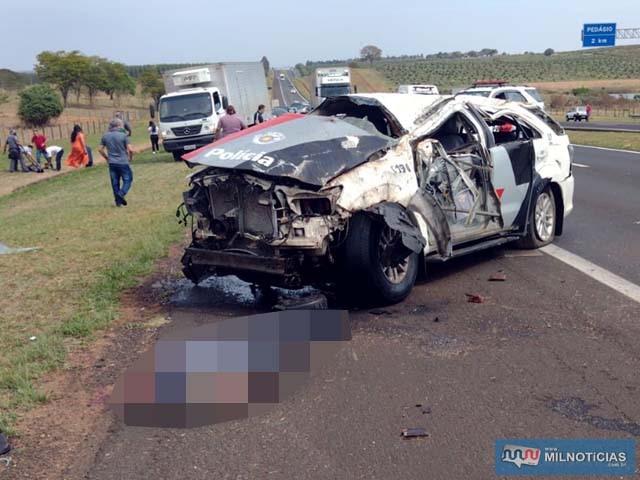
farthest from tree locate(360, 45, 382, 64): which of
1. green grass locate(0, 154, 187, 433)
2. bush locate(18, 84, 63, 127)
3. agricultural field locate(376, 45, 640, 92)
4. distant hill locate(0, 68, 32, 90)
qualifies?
green grass locate(0, 154, 187, 433)

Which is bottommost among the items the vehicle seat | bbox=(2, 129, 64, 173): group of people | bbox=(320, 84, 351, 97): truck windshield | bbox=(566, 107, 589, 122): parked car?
bbox=(566, 107, 589, 122): parked car

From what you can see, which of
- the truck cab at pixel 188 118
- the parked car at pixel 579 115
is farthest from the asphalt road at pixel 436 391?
the parked car at pixel 579 115

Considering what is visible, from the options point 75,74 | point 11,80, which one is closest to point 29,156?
point 75,74

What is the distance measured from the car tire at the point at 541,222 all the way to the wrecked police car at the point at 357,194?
0.43 metres

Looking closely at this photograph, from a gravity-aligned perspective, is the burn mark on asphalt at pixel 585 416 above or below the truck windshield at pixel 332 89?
above

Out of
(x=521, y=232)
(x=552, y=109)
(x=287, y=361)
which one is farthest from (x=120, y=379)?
(x=552, y=109)

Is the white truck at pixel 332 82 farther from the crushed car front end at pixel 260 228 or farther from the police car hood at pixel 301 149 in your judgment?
the crushed car front end at pixel 260 228

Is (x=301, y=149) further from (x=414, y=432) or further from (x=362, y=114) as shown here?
(x=414, y=432)

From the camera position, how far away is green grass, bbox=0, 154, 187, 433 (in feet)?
20.0

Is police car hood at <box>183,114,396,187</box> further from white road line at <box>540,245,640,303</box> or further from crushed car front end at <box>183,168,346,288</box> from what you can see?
white road line at <box>540,245,640,303</box>

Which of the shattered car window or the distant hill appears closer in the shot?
the shattered car window

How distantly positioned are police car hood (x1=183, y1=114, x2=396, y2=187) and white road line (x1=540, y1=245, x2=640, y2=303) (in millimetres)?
2546

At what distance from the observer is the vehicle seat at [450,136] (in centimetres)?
865

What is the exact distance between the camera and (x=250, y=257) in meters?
7.07
